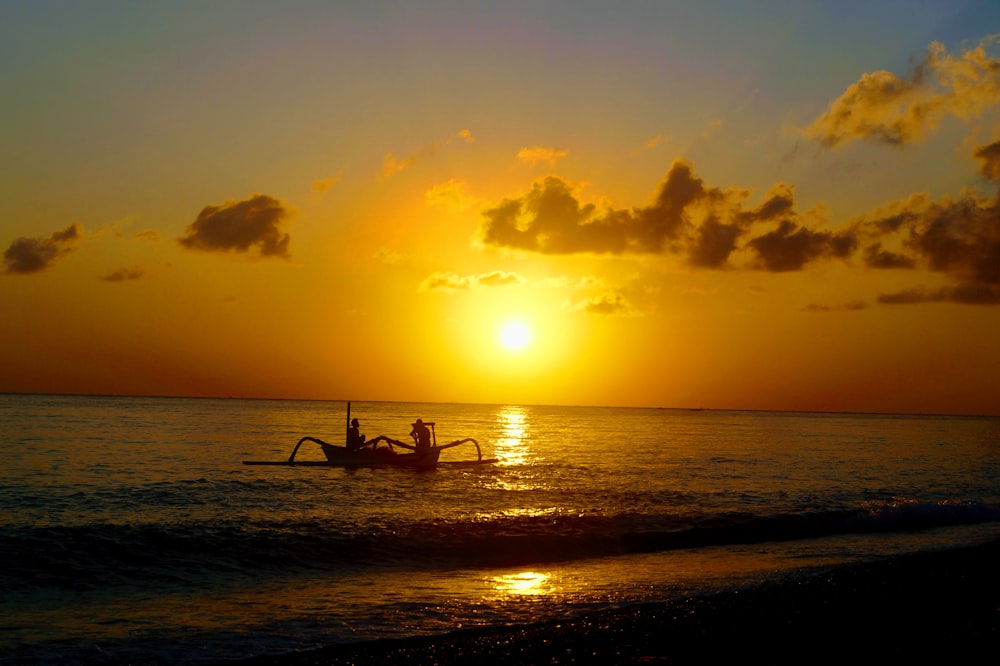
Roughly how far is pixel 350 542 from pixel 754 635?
15.0 metres

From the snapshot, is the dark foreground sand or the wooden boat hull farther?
the wooden boat hull

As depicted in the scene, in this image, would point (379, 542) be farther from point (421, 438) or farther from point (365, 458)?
point (421, 438)

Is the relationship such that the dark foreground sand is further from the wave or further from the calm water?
the wave

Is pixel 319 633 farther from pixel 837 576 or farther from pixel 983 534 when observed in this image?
pixel 983 534

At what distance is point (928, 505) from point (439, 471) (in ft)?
92.8

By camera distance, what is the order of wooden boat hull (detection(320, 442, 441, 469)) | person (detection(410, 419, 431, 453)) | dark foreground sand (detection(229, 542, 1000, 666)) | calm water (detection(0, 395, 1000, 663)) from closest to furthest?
dark foreground sand (detection(229, 542, 1000, 666))
calm water (detection(0, 395, 1000, 663))
wooden boat hull (detection(320, 442, 441, 469))
person (detection(410, 419, 431, 453))

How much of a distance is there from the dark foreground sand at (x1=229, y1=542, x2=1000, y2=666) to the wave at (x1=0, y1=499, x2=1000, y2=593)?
8.46 metres

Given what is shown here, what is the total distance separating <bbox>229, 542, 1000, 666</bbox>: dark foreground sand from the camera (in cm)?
1163

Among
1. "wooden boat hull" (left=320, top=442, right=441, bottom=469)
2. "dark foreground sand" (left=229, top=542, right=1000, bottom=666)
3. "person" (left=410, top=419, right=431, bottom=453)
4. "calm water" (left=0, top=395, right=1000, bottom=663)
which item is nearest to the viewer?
"dark foreground sand" (left=229, top=542, right=1000, bottom=666)

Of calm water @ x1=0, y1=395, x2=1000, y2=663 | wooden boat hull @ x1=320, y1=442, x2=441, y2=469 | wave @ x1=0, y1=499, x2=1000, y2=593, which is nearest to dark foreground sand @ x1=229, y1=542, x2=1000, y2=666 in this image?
calm water @ x1=0, y1=395, x2=1000, y2=663

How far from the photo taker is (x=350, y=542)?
24.3 meters

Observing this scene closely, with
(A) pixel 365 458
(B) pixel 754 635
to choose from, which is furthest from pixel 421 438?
(B) pixel 754 635

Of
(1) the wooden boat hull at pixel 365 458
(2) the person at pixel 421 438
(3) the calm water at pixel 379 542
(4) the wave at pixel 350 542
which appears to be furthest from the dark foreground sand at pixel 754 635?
(2) the person at pixel 421 438

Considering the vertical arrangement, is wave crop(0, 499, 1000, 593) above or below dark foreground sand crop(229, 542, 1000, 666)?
below
